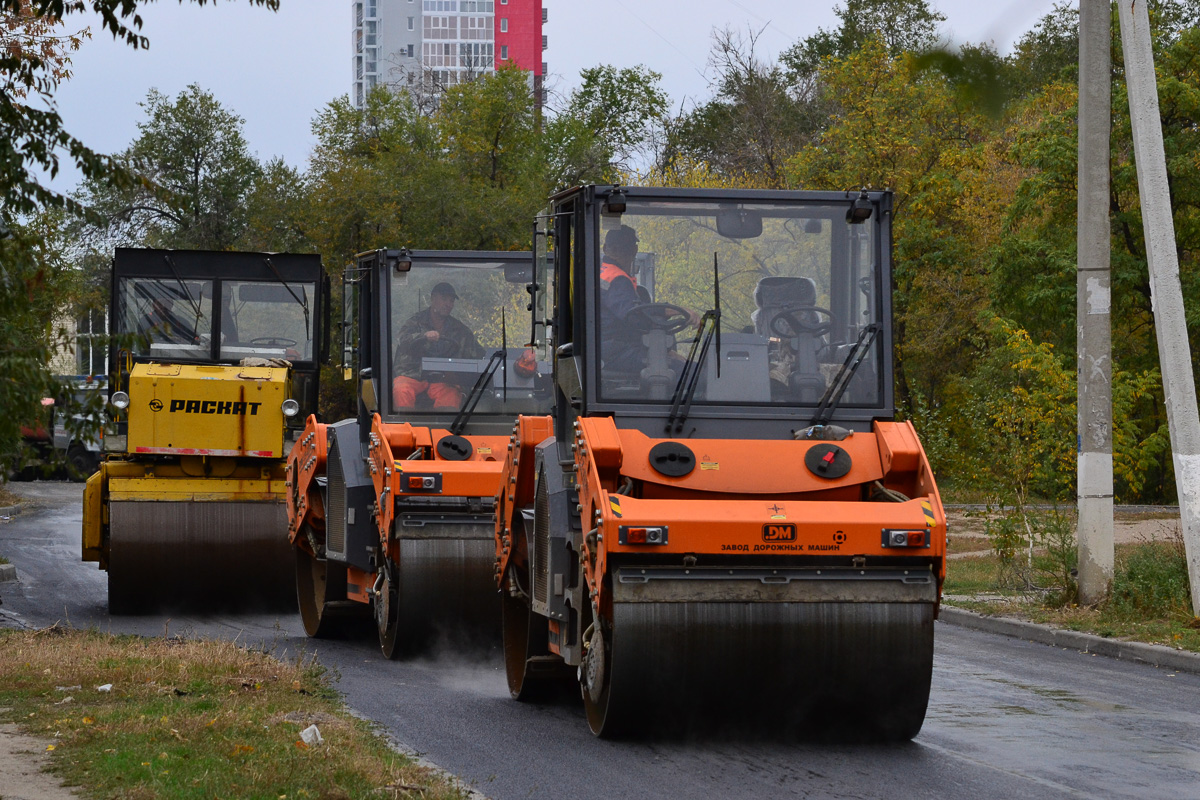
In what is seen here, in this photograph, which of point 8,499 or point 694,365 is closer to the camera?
point 694,365

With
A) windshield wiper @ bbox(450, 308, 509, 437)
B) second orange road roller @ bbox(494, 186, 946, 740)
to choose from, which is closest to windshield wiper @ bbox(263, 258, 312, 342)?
windshield wiper @ bbox(450, 308, 509, 437)

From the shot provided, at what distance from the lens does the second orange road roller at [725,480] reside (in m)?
7.19

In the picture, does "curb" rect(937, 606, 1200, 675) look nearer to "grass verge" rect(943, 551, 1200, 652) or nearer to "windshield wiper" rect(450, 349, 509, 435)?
"grass verge" rect(943, 551, 1200, 652)

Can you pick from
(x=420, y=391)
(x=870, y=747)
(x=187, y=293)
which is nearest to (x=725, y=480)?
(x=870, y=747)

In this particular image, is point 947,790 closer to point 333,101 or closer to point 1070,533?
point 1070,533

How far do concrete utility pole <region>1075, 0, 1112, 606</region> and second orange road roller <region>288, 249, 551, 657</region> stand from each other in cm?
530

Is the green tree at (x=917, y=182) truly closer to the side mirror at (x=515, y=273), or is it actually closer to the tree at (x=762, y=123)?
the tree at (x=762, y=123)

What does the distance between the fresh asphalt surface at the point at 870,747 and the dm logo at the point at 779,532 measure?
3.39 ft

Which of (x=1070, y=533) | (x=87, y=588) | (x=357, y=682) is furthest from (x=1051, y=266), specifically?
(x=357, y=682)

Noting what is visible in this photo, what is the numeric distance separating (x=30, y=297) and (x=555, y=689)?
4568mm

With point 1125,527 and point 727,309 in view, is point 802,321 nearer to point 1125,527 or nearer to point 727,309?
point 727,309

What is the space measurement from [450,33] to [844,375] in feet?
462

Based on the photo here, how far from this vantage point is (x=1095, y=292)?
1445 cm

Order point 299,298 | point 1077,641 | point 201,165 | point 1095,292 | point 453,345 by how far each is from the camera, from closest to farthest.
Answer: point 453,345, point 1077,641, point 1095,292, point 299,298, point 201,165
